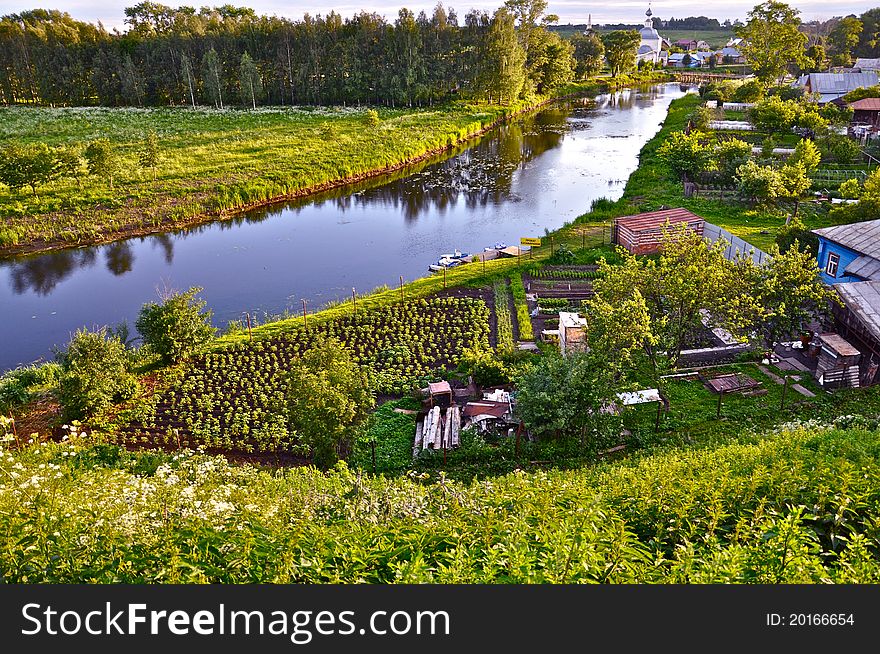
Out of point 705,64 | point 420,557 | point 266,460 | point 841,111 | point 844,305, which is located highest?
point 705,64

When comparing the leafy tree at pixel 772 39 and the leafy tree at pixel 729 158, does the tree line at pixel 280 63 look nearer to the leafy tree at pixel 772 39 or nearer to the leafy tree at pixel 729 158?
the leafy tree at pixel 772 39

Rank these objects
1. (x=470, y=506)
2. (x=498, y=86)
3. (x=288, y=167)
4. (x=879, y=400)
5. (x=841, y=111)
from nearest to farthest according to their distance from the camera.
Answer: (x=470, y=506) < (x=879, y=400) < (x=288, y=167) < (x=841, y=111) < (x=498, y=86)

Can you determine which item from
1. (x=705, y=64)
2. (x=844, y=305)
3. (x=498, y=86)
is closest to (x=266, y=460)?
(x=844, y=305)

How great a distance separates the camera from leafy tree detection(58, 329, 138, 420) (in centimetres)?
1653

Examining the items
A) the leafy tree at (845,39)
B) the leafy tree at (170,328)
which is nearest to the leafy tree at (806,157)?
the leafy tree at (170,328)

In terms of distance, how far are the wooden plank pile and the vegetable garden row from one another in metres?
1.96

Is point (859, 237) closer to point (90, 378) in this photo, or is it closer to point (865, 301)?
point (865, 301)

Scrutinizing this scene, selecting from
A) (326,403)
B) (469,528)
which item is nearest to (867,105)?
(326,403)

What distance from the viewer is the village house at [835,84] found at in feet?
197

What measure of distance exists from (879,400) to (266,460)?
1644 centimetres

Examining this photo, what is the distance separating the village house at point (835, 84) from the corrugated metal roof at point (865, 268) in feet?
155

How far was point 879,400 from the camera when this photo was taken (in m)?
16.7

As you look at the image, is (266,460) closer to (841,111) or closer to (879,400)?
(879,400)

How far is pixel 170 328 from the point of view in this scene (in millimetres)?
19781
